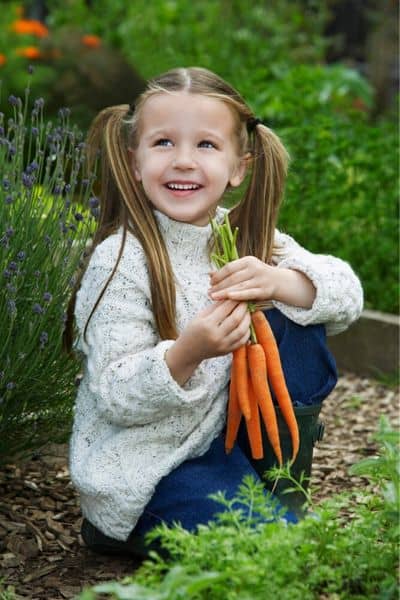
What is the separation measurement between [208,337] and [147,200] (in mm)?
499

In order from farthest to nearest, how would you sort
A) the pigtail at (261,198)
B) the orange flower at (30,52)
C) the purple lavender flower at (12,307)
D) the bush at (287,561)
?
1. the orange flower at (30,52)
2. the pigtail at (261,198)
3. the purple lavender flower at (12,307)
4. the bush at (287,561)

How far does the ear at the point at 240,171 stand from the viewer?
2941 mm

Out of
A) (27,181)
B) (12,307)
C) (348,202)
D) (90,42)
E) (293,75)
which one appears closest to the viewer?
(12,307)

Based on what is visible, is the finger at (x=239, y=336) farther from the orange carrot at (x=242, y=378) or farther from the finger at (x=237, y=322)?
the orange carrot at (x=242, y=378)

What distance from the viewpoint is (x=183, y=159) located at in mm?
2744

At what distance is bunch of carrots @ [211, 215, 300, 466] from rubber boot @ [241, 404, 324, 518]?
4 cm

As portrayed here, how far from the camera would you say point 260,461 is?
288 centimetres

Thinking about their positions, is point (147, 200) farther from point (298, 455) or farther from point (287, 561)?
point (287, 561)

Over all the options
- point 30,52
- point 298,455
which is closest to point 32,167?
point 298,455

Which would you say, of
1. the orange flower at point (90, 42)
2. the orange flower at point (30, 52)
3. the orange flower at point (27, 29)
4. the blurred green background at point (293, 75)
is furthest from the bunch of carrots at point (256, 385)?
the orange flower at point (27, 29)

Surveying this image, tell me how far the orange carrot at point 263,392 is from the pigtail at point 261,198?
0.33m

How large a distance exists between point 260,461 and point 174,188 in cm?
69

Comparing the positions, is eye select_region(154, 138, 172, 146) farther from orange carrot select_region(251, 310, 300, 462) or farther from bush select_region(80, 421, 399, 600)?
bush select_region(80, 421, 399, 600)

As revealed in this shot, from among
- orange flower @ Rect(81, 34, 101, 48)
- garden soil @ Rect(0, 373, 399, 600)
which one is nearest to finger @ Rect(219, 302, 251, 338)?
garden soil @ Rect(0, 373, 399, 600)
